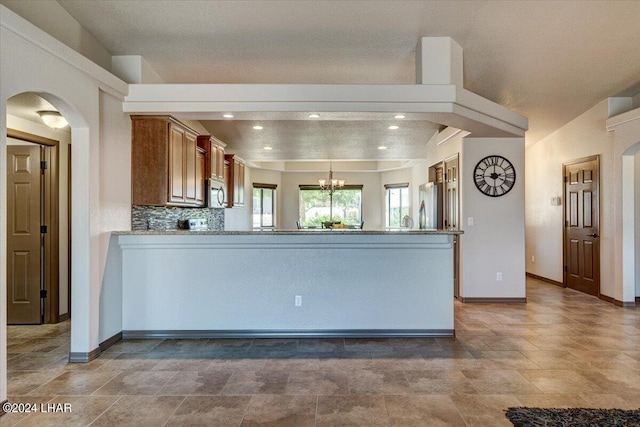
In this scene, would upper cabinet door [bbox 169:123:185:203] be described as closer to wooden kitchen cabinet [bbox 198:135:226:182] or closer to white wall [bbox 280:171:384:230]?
wooden kitchen cabinet [bbox 198:135:226:182]

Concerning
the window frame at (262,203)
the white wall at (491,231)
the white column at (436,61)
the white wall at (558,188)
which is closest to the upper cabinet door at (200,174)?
the white column at (436,61)

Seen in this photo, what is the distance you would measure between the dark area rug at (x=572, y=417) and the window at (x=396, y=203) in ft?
25.9

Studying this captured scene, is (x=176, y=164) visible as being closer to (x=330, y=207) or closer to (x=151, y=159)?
(x=151, y=159)

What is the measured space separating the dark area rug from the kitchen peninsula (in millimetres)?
1430

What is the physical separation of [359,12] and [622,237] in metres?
4.60

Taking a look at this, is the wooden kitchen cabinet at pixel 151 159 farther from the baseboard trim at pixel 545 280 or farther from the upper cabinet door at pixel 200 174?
the baseboard trim at pixel 545 280

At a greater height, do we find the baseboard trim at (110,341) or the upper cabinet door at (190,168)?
the upper cabinet door at (190,168)

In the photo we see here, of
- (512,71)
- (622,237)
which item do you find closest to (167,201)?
(512,71)

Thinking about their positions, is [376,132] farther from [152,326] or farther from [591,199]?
[152,326]

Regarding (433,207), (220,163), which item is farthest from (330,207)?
(220,163)

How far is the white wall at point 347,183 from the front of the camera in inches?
437

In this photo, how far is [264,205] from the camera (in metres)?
10.5

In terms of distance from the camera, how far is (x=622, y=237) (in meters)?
5.16

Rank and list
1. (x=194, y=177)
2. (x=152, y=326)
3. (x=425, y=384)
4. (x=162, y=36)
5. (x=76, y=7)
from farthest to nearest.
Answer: (x=194, y=177), (x=152, y=326), (x=162, y=36), (x=76, y=7), (x=425, y=384)
